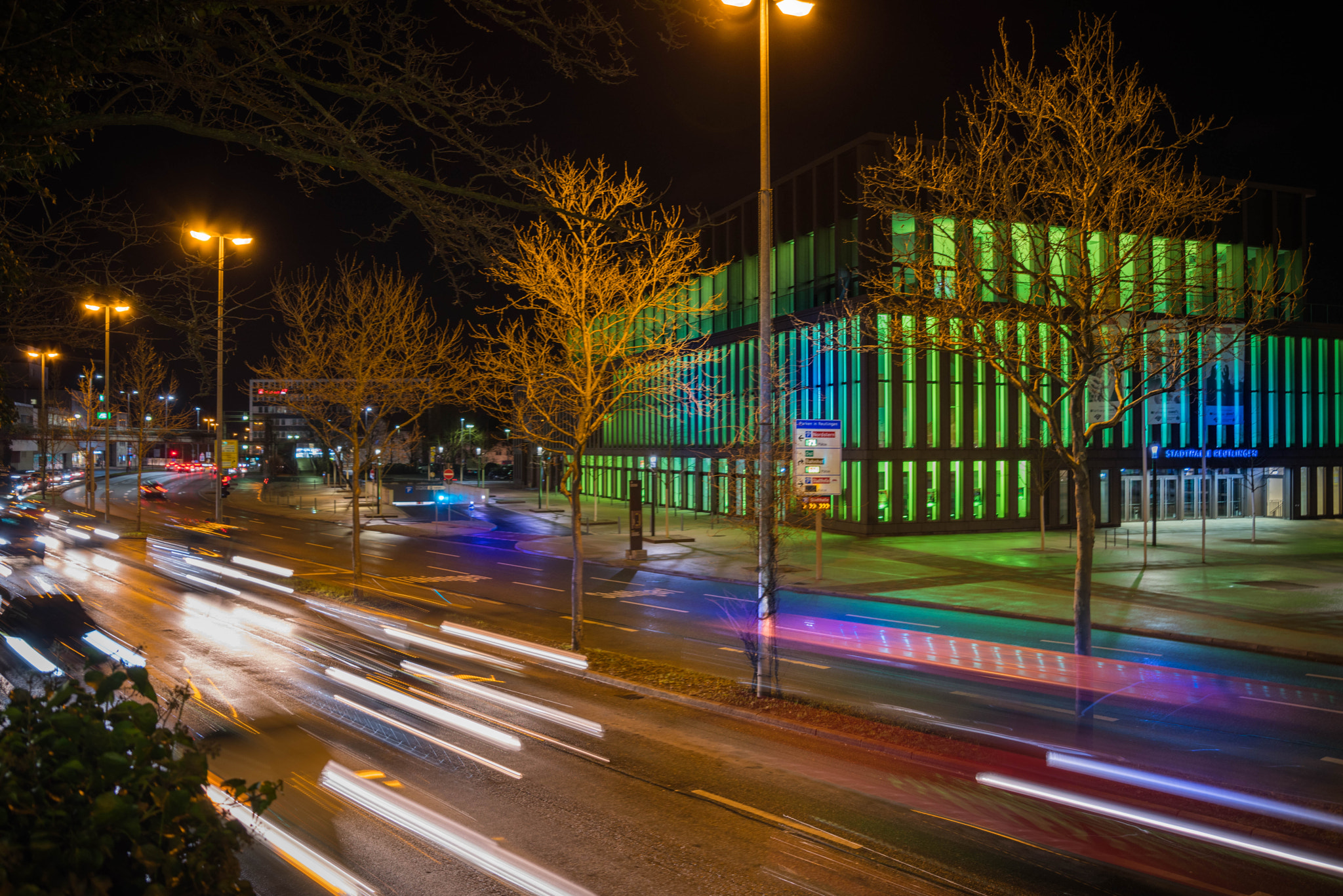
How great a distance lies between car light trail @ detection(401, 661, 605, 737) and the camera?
31.7 ft

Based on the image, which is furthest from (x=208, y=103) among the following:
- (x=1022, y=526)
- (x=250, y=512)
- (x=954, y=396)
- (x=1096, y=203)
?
(x=250, y=512)

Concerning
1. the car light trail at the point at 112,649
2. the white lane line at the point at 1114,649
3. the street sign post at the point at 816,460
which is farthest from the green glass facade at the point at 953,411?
the car light trail at the point at 112,649

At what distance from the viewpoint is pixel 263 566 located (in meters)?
24.3

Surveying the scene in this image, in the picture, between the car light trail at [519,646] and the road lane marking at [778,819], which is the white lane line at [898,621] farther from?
the road lane marking at [778,819]

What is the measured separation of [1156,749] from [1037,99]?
803 cm

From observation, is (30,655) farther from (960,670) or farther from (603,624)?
(960,670)

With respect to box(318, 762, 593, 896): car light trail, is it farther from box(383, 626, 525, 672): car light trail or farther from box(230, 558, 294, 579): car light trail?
box(230, 558, 294, 579): car light trail

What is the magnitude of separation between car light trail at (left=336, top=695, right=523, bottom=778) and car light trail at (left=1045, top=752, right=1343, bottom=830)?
18.8ft

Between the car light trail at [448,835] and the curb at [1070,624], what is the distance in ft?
27.2

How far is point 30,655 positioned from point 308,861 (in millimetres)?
9503

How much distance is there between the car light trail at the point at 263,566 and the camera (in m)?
22.8

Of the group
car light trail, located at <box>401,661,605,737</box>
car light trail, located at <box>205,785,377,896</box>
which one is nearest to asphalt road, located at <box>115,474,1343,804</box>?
car light trail, located at <box>401,661,605,737</box>

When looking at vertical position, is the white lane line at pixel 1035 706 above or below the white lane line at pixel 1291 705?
above

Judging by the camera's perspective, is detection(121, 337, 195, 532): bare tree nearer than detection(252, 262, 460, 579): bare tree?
No
